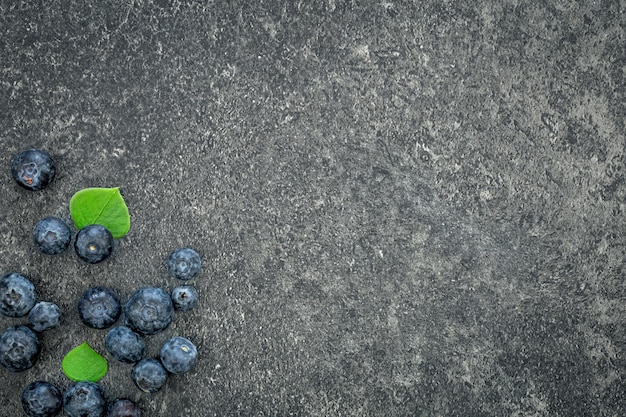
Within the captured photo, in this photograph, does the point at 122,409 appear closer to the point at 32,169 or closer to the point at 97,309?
the point at 97,309

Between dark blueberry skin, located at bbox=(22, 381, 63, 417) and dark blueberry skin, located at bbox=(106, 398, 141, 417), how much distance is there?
0.17 metres

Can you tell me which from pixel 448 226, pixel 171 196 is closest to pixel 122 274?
pixel 171 196

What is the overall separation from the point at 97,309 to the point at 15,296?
0.26 meters

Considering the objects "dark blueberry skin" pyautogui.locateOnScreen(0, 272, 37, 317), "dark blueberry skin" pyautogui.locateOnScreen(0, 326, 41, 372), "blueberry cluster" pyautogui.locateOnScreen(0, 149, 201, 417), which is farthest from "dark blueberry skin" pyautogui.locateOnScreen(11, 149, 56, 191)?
"dark blueberry skin" pyautogui.locateOnScreen(0, 326, 41, 372)

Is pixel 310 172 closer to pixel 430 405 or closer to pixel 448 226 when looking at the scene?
pixel 448 226

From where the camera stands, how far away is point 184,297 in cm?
243

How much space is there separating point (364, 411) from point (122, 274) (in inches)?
36.7

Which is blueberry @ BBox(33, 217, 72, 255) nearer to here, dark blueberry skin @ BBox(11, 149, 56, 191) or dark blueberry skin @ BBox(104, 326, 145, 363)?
dark blueberry skin @ BBox(11, 149, 56, 191)

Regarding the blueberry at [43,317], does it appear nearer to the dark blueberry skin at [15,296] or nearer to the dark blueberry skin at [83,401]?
the dark blueberry skin at [15,296]

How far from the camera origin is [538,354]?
2572 millimetres

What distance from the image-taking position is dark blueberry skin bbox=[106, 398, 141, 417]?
240cm

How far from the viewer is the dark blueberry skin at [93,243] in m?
2.35

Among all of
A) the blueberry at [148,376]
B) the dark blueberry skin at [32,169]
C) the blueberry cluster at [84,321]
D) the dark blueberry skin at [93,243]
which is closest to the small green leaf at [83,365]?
the blueberry cluster at [84,321]

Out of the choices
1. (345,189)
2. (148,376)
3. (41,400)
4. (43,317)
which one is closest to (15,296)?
(43,317)
